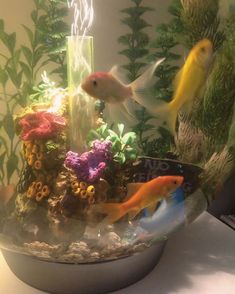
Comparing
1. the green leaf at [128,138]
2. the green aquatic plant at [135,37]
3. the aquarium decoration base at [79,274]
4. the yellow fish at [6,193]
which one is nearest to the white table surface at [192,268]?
the aquarium decoration base at [79,274]

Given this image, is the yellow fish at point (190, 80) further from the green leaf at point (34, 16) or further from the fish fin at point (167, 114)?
the green leaf at point (34, 16)

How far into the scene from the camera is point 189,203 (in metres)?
0.71

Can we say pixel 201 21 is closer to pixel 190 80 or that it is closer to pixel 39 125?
pixel 190 80

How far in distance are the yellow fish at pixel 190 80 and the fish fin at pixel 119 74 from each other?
0.24 feet

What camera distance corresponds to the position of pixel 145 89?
0.60 metres

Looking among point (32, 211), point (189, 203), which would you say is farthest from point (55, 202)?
point (189, 203)

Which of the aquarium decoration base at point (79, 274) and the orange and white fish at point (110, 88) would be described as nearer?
the orange and white fish at point (110, 88)

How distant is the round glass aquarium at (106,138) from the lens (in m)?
0.63

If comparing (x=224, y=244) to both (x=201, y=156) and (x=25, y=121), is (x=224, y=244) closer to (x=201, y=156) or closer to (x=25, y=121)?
(x=201, y=156)

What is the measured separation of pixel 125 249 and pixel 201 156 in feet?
0.65

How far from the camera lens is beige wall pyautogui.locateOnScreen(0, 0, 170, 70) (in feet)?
2.16

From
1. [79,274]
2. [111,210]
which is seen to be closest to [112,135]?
[111,210]

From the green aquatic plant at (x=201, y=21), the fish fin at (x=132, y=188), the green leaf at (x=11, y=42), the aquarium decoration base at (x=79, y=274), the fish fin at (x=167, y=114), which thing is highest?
the green aquatic plant at (x=201, y=21)

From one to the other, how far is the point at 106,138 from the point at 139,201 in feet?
0.35
